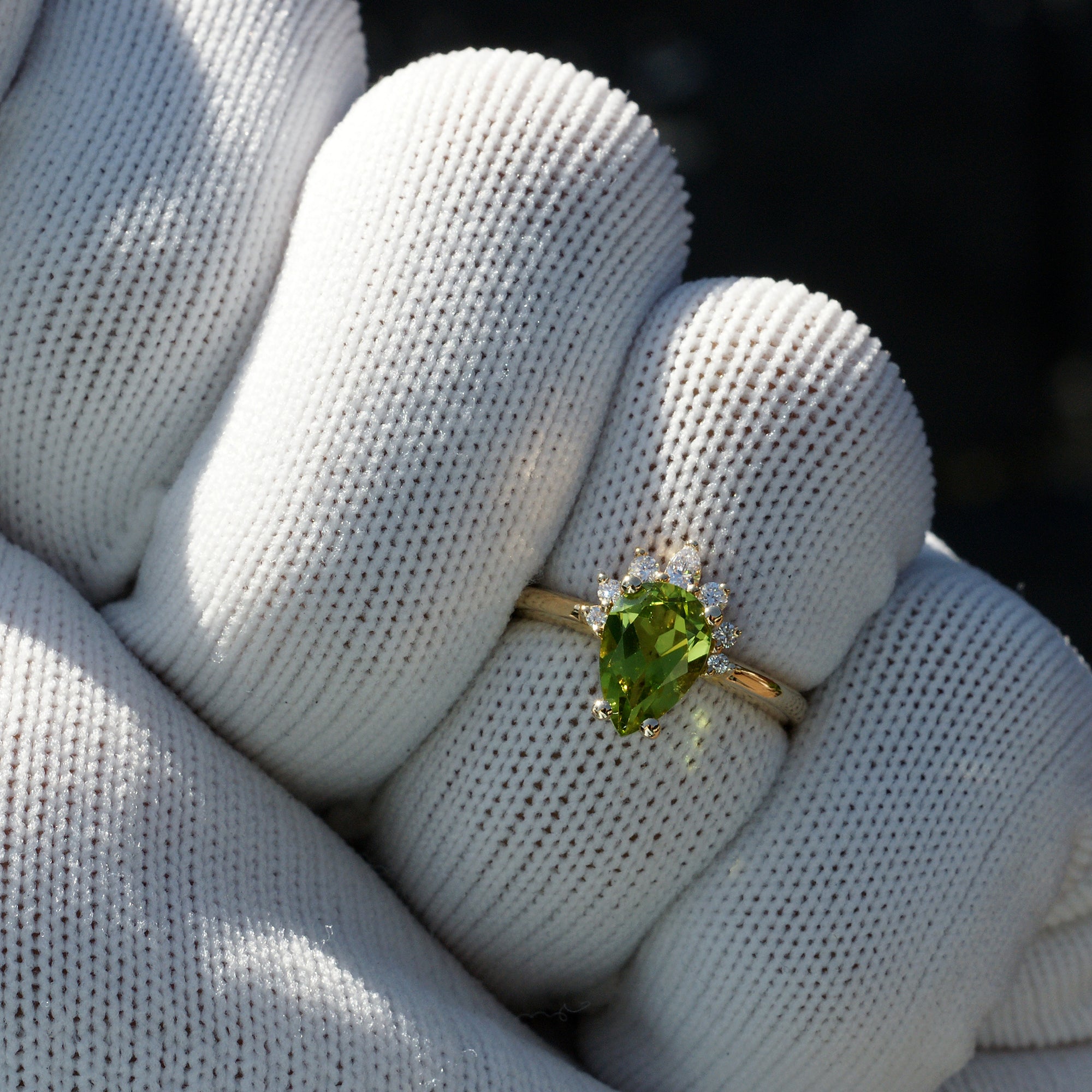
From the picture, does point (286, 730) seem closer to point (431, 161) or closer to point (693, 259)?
point (431, 161)

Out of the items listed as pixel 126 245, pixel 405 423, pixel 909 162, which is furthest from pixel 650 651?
pixel 909 162

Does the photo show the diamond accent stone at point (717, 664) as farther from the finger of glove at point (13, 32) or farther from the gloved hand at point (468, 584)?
the finger of glove at point (13, 32)

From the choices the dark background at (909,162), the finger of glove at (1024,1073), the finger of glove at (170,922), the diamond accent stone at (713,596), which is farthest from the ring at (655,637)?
the dark background at (909,162)

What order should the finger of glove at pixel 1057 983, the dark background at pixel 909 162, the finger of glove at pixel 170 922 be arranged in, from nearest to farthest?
the finger of glove at pixel 170 922 < the finger of glove at pixel 1057 983 < the dark background at pixel 909 162

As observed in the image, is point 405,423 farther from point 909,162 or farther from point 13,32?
point 909,162

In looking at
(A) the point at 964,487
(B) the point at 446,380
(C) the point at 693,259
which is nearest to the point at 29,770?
(B) the point at 446,380

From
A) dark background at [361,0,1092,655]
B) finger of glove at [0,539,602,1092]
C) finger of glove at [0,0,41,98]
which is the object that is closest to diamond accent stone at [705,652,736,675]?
finger of glove at [0,539,602,1092]

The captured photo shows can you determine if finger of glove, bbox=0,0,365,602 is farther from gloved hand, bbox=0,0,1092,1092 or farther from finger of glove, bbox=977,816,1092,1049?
finger of glove, bbox=977,816,1092,1049
